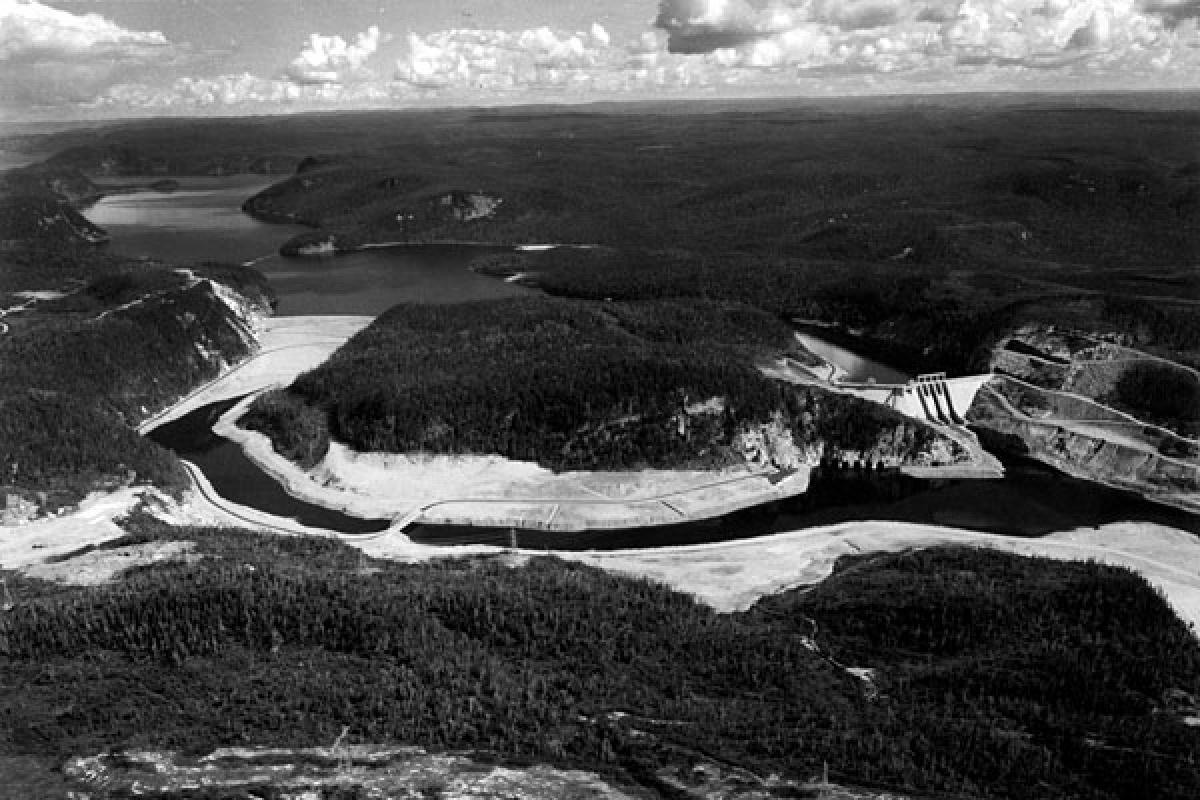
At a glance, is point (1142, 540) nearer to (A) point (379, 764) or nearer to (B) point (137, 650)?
(A) point (379, 764)

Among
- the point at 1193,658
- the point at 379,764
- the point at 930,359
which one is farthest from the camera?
the point at 930,359

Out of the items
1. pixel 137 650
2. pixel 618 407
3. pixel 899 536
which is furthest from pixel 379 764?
pixel 618 407

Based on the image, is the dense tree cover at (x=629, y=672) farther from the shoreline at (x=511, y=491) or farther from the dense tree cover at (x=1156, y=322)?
the dense tree cover at (x=1156, y=322)

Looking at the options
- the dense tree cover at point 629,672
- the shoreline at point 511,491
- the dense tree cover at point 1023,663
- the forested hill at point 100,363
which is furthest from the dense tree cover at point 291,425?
the dense tree cover at point 1023,663

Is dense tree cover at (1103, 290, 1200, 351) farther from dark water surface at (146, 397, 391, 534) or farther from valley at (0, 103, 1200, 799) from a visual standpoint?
dark water surface at (146, 397, 391, 534)

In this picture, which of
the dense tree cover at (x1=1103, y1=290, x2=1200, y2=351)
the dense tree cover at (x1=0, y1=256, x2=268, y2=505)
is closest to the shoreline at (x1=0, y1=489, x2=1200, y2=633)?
the dense tree cover at (x1=0, y1=256, x2=268, y2=505)

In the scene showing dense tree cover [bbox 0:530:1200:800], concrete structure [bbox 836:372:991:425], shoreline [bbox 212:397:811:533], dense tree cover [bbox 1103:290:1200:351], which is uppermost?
dense tree cover [bbox 1103:290:1200:351]
